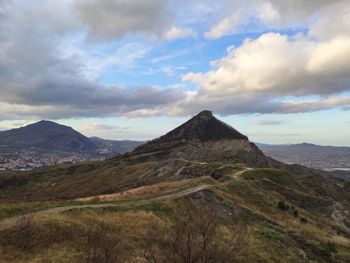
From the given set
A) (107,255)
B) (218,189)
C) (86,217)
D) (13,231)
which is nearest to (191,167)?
(218,189)

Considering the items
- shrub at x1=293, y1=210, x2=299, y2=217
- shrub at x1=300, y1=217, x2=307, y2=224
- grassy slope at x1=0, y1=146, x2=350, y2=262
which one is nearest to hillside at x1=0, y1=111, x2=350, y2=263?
shrub at x1=300, y1=217, x2=307, y2=224

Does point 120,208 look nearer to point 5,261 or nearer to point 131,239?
point 131,239

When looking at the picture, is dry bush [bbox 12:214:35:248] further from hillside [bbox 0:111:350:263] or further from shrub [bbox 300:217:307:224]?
shrub [bbox 300:217:307:224]

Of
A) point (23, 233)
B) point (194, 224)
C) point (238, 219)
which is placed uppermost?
point (194, 224)

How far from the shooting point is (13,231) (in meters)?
38.7

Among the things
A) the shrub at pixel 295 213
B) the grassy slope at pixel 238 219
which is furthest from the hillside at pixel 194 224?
the shrub at pixel 295 213

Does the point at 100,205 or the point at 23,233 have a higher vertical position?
the point at 100,205

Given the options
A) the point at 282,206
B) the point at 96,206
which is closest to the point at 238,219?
the point at 282,206

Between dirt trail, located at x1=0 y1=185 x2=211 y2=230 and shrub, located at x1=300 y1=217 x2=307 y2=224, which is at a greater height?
dirt trail, located at x1=0 y1=185 x2=211 y2=230

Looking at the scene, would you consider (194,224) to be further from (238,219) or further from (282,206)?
(282,206)

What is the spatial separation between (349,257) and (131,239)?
3384 centimetres

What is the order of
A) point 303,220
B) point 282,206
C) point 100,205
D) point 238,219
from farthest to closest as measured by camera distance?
point 282,206
point 303,220
point 238,219
point 100,205

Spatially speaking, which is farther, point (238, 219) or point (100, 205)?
point (238, 219)

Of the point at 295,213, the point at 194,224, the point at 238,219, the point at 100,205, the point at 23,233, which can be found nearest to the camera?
the point at 23,233
